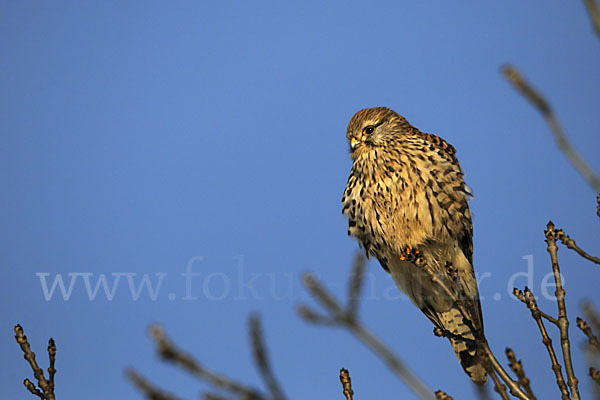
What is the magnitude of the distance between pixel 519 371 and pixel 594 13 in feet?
4.23

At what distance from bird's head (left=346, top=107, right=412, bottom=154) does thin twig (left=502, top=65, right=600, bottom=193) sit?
3924 mm

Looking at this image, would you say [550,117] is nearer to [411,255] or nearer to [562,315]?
[562,315]

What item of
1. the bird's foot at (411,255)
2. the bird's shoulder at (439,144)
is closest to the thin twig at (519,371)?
the bird's foot at (411,255)

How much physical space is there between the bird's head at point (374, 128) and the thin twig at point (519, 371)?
3196 mm

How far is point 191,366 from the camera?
44.7 inches

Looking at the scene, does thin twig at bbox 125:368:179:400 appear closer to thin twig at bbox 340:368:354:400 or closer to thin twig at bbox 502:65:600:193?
thin twig at bbox 502:65:600:193

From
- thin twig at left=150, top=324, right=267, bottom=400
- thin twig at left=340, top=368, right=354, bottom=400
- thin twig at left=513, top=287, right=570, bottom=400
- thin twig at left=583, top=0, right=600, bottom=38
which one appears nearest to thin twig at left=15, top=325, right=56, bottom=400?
thin twig at left=340, top=368, right=354, bottom=400

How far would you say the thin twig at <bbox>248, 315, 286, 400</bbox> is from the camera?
1.17m

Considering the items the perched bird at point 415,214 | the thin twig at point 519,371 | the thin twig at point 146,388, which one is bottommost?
the thin twig at point 146,388

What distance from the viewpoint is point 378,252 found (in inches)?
214

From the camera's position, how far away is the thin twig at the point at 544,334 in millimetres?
2637

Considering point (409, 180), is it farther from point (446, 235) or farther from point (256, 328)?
point (256, 328)

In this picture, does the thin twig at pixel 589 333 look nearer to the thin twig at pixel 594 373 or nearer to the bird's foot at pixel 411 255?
the thin twig at pixel 594 373

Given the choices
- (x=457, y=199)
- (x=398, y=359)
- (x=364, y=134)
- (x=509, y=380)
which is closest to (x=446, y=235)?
(x=457, y=199)
